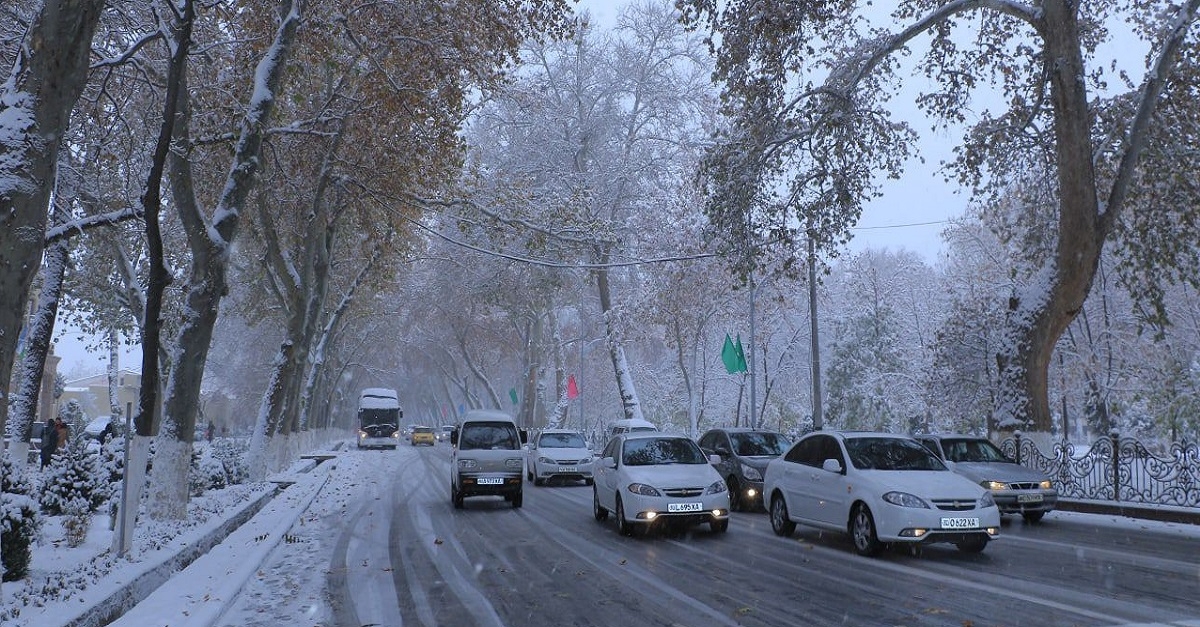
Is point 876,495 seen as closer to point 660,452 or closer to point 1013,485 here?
point 660,452

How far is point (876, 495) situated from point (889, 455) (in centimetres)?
129

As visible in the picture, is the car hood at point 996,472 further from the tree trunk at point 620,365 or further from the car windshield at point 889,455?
the tree trunk at point 620,365

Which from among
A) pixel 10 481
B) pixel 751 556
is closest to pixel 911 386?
pixel 751 556

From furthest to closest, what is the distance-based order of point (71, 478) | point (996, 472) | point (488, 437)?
point (488, 437) < point (996, 472) < point (71, 478)

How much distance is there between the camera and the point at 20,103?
7.35 meters

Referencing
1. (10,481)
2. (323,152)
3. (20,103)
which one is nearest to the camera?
(20,103)

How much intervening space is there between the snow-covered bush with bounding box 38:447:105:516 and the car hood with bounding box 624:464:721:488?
8054 millimetres

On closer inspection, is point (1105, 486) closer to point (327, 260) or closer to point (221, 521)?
point (221, 521)

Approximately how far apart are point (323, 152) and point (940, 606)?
20.1 meters

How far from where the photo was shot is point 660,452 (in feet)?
50.6

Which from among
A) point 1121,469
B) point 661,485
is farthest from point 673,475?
point 1121,469

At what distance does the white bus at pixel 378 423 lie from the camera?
193ft

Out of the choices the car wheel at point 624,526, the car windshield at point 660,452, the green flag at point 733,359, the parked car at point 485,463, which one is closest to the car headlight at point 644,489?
the car wheel at point 624,526

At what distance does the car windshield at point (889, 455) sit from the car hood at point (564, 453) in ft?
50.3
